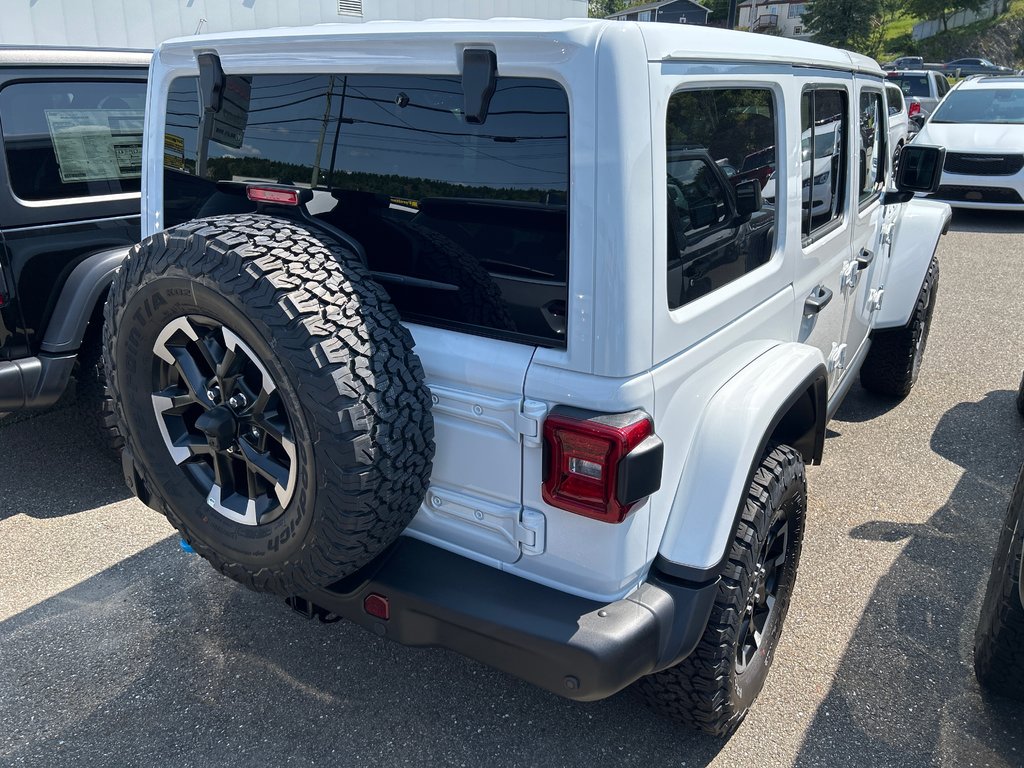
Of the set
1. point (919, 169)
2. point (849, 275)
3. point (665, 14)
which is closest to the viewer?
point (849, 275)

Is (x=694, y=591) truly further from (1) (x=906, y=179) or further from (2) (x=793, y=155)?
(1) (x=906, y=179)

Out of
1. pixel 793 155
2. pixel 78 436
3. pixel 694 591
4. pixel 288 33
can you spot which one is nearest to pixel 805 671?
pixel 694 591

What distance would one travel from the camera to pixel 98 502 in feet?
12.2

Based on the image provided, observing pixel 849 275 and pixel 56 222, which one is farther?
pixel 56 222

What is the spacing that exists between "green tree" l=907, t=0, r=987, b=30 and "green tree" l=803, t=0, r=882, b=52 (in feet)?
24.9

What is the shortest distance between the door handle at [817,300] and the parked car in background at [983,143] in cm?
793

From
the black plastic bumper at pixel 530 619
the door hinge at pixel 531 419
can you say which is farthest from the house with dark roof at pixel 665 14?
the black plastic bumper at pixel 530 619

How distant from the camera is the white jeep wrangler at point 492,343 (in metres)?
1.71

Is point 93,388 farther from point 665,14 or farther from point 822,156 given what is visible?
point 665,14

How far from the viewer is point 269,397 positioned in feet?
6.09

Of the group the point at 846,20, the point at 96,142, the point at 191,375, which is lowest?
the point at 191,375

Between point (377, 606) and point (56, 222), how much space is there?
272 centimetres

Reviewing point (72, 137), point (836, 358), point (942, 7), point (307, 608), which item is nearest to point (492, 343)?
point (307, 608)

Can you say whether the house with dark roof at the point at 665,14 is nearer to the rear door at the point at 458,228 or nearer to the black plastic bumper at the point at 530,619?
the rear door at the point at 458,228
